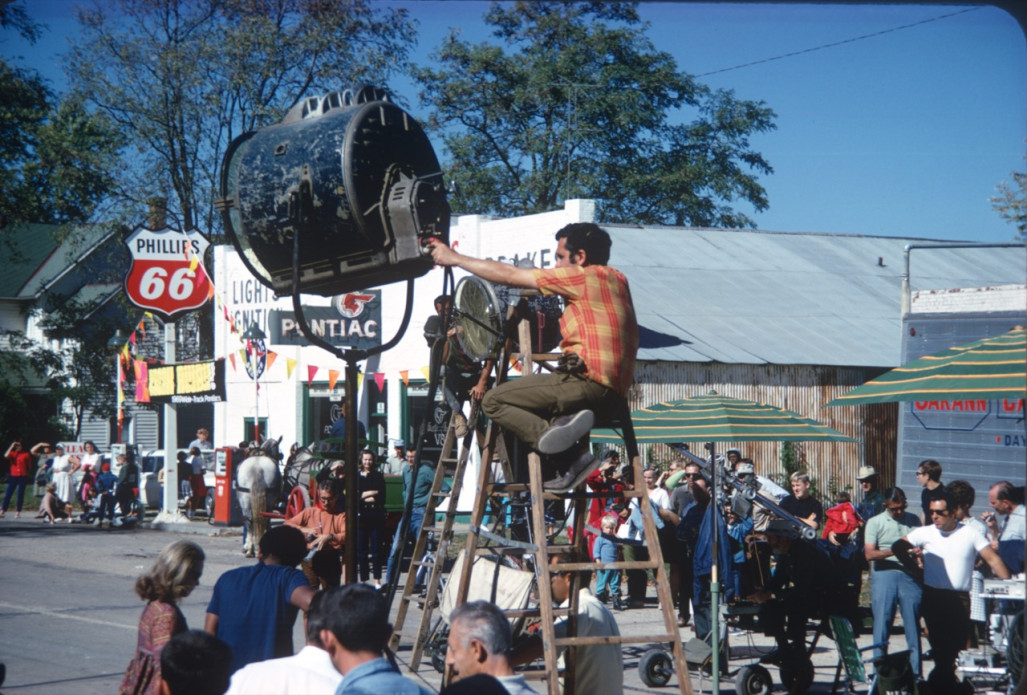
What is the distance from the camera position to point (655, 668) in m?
9.92

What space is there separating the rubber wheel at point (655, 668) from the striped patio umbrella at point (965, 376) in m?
2.52

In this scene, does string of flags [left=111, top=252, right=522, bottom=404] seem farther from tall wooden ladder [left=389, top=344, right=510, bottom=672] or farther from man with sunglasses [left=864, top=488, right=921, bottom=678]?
tall wooden ladder [left=389, top=344, right=510, bottom=672]

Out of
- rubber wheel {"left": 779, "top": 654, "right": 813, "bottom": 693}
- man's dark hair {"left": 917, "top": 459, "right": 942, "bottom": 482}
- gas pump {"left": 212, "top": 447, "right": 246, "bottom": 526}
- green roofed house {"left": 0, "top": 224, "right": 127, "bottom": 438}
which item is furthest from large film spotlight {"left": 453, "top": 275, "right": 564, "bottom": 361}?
gas pump {"left": 212, "top": 447, "right": 246, "bottom": 526}

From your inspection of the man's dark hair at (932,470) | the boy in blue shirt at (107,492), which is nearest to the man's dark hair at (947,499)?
the man's dark hair at (932,470)

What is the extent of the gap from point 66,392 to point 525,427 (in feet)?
80.5

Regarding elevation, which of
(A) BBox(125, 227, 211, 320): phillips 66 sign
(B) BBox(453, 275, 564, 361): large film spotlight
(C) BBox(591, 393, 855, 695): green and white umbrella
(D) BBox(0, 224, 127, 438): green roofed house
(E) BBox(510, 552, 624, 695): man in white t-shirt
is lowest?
(E) BBox(510, 552, 624, 695): man in white t-shirt

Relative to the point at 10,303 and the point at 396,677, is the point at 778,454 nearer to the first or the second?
the point at 10,303

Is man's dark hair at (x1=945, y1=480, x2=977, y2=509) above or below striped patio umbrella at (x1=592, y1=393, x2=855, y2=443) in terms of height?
below

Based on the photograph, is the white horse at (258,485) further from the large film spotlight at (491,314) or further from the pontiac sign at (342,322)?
the large film spotlight at (491,314)

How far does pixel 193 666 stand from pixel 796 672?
6.15m

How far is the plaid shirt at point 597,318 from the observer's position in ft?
20.0

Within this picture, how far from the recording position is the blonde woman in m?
5.36

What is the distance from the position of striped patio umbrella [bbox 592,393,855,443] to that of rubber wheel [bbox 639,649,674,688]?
1752 millimetres

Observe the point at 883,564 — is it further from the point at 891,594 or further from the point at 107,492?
the point at 107,492
